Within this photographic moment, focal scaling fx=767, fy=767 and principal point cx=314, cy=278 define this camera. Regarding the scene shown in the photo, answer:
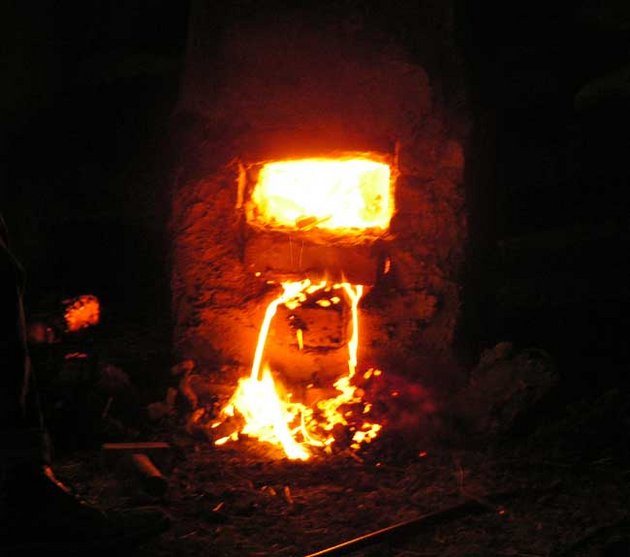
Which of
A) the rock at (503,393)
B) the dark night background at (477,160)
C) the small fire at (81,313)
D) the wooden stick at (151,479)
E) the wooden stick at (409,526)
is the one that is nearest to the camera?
the wooden stick at (409,526)

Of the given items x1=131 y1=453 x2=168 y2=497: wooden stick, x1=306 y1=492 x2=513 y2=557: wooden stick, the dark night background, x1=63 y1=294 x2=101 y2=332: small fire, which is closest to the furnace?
the dark night background

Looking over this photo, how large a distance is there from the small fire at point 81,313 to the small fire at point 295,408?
6.06ft

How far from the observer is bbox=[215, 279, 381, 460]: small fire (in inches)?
171

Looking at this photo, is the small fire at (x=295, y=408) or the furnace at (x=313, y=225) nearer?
the small fire at (x=295, y=408)

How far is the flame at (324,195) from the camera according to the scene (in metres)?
4.76

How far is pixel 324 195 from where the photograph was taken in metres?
4.90

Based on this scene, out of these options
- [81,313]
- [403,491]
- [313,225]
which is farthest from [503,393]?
[81,313]

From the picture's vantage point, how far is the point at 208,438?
438 centimetres

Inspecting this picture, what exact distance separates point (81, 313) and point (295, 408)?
2291 mm

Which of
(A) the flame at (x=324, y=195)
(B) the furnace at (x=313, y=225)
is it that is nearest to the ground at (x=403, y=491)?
(B) the furnace at (x=313, y=225)

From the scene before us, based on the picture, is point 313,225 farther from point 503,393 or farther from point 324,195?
point 503,393

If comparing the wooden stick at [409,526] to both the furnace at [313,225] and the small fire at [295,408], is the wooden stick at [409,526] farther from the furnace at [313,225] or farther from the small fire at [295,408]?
the furnace at [313,225]

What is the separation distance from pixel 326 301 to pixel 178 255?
102 cm

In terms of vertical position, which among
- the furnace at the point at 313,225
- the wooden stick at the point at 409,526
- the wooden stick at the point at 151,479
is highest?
the furnace at the point at 313,225
